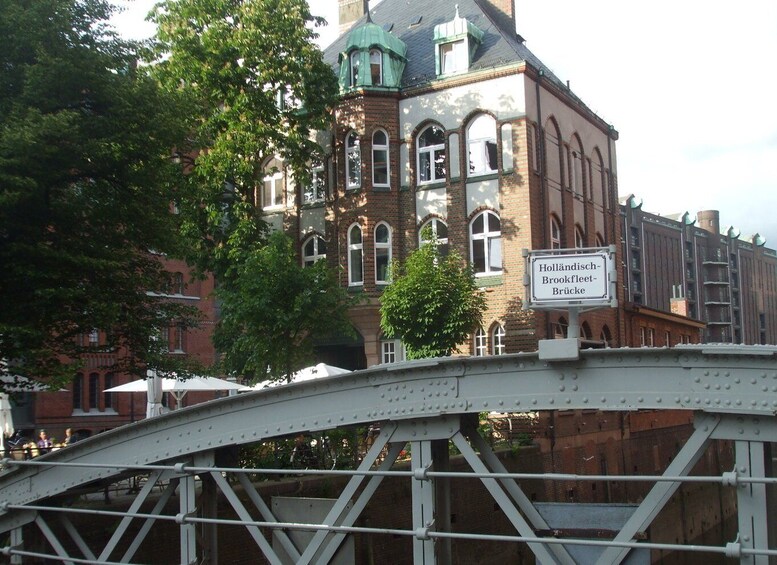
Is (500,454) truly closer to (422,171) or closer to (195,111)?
(422,171)

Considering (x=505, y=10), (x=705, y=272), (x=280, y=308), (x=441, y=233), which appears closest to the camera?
(x=280, y=308)

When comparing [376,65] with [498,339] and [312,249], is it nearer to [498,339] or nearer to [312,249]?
[312,249]

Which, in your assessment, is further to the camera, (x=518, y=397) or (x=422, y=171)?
(x=422, y=171)

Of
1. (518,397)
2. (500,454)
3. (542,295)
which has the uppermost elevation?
(542,295)

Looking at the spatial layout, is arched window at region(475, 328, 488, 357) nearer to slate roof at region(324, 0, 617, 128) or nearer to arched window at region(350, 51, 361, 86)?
slate roof at region(324, 0, 617, 128)

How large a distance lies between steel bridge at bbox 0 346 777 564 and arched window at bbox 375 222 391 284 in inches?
769

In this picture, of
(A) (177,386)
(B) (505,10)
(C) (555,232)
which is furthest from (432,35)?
(A) (177,386)

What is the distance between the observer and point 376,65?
106 feet

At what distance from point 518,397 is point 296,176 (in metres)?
23.1

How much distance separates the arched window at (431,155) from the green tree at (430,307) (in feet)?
16.2

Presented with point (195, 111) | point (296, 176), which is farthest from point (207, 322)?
point (195, 111)

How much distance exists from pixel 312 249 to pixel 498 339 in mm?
7489

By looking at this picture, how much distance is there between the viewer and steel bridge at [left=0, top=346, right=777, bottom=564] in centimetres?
835

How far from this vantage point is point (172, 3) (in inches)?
1199
